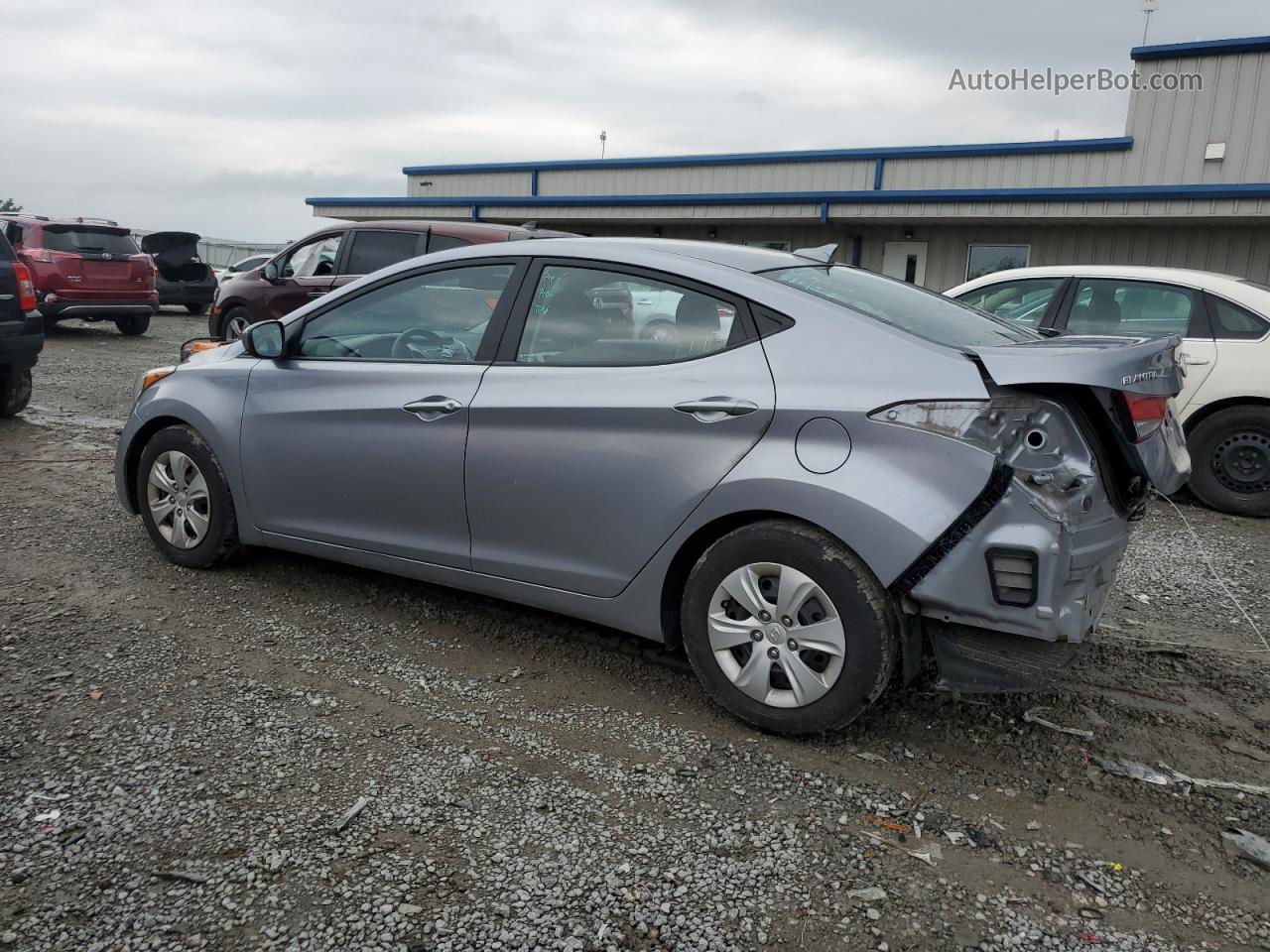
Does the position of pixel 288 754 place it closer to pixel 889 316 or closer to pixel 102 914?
pixel 102 914

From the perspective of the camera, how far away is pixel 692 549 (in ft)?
11.4

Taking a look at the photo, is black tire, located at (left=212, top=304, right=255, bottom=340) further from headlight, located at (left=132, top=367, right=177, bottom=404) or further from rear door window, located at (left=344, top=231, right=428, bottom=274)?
headlight, located at (left=132, top=367, right=177, bottom=404)

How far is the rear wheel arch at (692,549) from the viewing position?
325cm

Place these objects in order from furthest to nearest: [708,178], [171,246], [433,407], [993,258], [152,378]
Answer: [171,246]
[708,178]
[993,258]
[152,378]
[433,407]

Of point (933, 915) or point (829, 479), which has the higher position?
point (829, 479)

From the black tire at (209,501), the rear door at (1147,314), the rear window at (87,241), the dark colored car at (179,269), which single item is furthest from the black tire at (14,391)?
the dark colored car at (179,269)

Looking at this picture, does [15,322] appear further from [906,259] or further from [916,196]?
[906,259]

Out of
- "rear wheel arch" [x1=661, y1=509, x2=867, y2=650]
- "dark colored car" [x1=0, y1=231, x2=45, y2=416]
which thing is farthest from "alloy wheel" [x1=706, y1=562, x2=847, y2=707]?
"dark colored car" [x1=0, y1=231, x2=45, y2=416]

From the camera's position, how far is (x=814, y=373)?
324 centimetres

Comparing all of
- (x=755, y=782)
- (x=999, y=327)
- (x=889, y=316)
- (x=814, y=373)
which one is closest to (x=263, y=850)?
(x=755, y=782)

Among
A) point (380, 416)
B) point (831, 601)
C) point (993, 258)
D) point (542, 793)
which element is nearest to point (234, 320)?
point (380, 416)

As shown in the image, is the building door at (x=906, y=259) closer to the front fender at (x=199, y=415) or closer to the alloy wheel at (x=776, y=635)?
the front fender at (x=199, y=415)

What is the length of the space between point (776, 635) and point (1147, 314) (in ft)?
17.8

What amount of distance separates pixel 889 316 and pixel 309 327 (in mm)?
2601
